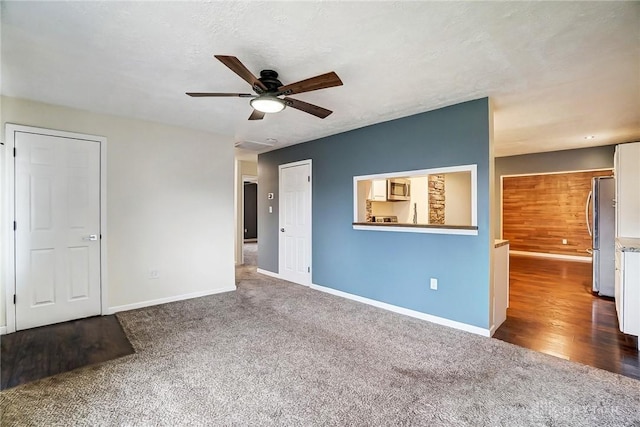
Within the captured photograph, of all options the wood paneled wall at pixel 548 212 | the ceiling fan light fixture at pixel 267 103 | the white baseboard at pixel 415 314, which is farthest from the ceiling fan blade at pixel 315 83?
the wood paneled wall at pixel 548 212

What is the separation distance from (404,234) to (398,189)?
1.53 meters

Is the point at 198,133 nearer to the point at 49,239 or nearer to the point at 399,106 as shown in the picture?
the point at 49,239

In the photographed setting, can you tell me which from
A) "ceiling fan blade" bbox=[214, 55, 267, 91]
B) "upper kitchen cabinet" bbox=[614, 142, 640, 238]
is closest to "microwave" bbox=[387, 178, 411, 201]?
"upper kitchen cabinet" bbox=[614, 142, 640, 238]

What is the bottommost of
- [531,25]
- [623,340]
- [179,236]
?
[623,340]

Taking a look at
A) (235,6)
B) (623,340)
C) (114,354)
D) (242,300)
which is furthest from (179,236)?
(623,340)

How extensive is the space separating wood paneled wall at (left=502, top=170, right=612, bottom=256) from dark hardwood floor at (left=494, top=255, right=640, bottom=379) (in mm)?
2554

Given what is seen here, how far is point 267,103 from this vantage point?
2.46 meters

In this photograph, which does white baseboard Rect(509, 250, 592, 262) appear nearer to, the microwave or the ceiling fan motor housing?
the microwave

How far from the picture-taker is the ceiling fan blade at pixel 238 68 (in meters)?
1.83

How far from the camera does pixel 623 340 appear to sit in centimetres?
296

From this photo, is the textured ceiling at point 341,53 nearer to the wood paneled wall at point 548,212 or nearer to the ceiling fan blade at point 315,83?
the ceiling fan blade at point 315,83

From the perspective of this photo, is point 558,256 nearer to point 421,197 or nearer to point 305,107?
point 421,197

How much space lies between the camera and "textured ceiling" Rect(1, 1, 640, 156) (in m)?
1.78

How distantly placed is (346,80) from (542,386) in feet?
9.35
